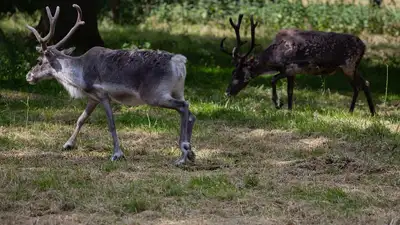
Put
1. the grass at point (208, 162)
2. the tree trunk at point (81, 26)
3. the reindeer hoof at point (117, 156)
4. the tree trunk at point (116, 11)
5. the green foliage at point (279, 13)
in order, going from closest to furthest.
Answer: the grass at point (208, 162) < the reindeer hoof at point (117, 156) < the tree trunk at point (81, 26) < the green foliage at point (279, 13) < the tree trunk at point (116, 11)

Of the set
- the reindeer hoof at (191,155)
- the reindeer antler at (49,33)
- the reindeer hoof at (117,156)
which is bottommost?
the reindeer hoof at (117,156)

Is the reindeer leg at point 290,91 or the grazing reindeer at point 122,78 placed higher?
the grazing reindeer at point 122,78

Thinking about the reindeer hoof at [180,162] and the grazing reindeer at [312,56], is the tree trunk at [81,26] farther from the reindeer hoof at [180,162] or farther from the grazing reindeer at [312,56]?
the reindeer hoof at [180,162]

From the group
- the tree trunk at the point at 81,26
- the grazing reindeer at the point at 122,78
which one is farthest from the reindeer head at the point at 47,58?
the tree trunk at the point at 81,26

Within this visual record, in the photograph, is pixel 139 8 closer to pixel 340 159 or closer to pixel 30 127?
pixel 30 127

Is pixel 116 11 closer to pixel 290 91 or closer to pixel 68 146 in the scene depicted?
pixel 290 91

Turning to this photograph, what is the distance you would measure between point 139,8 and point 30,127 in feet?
42.7

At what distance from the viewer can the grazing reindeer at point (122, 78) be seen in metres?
8.95

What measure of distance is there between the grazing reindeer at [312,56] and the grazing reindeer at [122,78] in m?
3.96

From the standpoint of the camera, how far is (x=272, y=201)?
747 cm

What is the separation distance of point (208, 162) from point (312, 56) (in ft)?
14.3

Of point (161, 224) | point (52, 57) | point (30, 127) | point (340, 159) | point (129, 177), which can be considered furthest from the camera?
point (30, 127)

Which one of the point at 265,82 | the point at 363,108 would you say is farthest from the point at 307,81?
the point at 363,108

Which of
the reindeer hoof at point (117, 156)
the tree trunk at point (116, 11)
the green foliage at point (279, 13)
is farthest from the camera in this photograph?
the tree trunk at point (116, 11)
